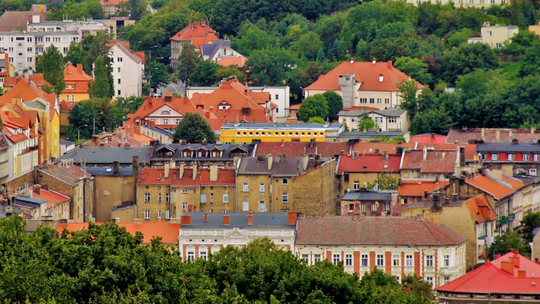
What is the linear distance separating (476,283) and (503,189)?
22.8m

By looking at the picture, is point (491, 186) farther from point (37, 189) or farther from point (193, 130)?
point (193, 130)

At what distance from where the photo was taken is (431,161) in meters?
105

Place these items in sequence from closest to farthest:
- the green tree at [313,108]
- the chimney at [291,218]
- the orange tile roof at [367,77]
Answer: the chimney at [291,218], the green tree at [313,108], the orange tile roof at [367,77]

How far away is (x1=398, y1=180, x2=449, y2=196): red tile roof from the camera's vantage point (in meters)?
98.4

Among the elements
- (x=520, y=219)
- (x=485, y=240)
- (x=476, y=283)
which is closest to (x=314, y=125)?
(x=520, y=219)

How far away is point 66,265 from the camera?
6525 centimetres

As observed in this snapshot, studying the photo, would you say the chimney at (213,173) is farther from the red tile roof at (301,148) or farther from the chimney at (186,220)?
the chimney at (186,220)

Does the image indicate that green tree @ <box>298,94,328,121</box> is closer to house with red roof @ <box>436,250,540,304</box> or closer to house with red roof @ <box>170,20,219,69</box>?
house with red roof @ <box>170,20,219,69</box>

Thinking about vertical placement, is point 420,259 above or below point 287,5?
below

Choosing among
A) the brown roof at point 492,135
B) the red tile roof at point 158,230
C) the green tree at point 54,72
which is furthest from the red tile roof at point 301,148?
the green tree at point 54,72

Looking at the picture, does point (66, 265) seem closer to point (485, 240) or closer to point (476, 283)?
point (476, 283)

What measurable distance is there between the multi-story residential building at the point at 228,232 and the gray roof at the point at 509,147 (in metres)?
30.5

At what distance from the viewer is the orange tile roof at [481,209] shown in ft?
299

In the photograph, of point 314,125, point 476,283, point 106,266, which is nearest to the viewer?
point 106,266
